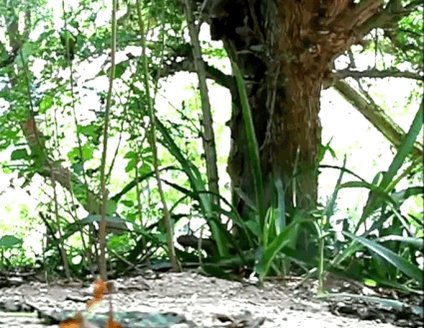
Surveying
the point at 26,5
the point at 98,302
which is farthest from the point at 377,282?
the point at 26,5

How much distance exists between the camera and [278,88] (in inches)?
40.4

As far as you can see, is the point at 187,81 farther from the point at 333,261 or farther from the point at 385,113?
the point at 333,261

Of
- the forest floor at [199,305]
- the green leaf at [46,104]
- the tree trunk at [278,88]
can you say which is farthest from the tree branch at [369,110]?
the green leaf at [46,104]

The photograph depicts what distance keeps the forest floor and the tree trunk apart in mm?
183

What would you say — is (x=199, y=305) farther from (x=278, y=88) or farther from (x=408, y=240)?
(x=278, y=88)

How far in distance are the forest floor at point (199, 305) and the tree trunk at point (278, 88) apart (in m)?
0.18

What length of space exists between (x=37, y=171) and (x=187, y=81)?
23 centimetres

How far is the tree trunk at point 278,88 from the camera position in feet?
3.04

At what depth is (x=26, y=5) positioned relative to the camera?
797 millimetres

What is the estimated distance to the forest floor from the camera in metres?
0.50

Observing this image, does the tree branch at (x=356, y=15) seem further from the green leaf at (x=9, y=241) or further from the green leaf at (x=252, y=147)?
the green leaf at (x=9, y=241)

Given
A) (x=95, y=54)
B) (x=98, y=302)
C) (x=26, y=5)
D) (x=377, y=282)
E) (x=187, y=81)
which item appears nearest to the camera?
(x=98, y=302)

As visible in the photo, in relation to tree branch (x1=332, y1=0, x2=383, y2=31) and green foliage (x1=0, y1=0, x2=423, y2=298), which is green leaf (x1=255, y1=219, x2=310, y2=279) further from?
tree branch (x1=332, y1=0, x2=383, y2=31)

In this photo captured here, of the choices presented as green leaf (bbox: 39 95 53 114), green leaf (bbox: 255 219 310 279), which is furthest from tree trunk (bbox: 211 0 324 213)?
green leaf (bbox: 39 95 53 114)
